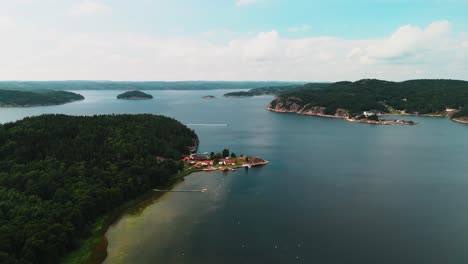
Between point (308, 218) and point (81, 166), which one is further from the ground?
point (81, 166)

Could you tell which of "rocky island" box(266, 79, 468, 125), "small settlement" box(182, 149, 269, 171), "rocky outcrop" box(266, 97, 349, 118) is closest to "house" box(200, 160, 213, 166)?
"small settlement" box(182, 149, 269, 171)

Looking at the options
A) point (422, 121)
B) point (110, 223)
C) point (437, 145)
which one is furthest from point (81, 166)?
point (422, 121)

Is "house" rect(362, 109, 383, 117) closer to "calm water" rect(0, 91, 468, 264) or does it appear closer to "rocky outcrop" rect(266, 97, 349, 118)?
"rocky outcrop" rect(266, 97, 349, 118)

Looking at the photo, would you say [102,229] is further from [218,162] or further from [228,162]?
[228,162]

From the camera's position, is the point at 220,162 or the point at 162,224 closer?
the point at 162,224

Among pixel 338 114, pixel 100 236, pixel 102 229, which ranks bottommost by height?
pixel 100 236

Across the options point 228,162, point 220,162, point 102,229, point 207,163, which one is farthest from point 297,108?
point 102,229

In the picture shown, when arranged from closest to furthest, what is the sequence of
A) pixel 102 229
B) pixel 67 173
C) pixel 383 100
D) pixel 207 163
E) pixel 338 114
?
1. pixel 102 229
2. pixel 67 173
3. pixel 207 163
4. pixel 338 114
5. pixel 383 100

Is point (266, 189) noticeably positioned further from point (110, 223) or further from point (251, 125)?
point (251, 125)
